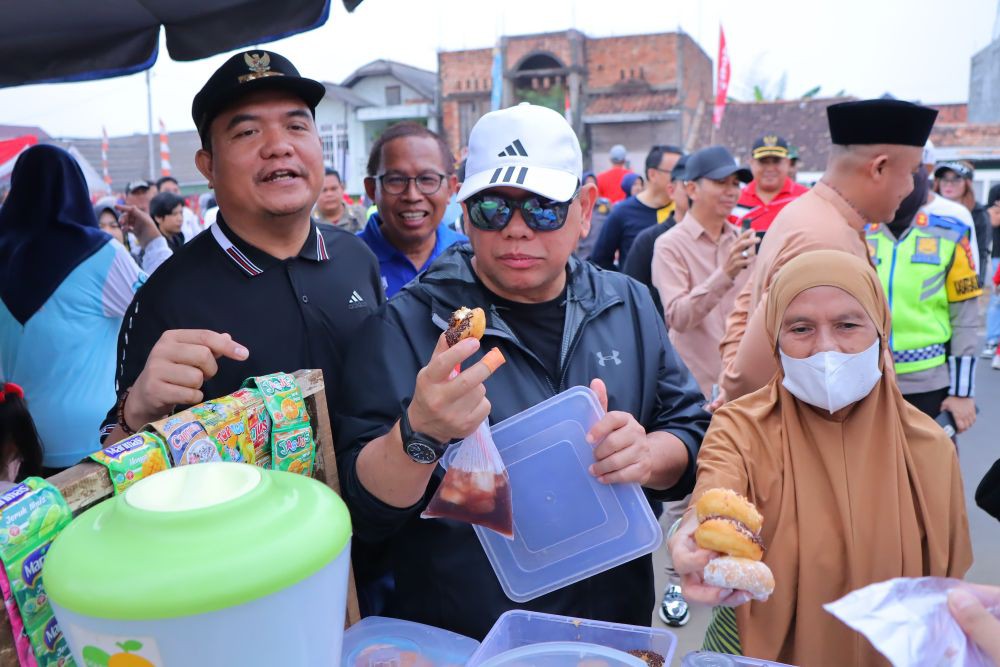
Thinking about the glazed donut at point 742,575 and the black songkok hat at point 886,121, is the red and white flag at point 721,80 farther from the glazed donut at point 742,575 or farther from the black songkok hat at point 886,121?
the glazed donut at point 742,575

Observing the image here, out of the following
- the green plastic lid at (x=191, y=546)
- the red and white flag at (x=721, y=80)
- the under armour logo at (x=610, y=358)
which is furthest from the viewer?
the red and white flag at (x=721, y=80)

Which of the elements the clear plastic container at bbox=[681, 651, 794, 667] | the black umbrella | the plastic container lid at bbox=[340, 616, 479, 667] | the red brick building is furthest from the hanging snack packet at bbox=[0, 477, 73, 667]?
the red brick building

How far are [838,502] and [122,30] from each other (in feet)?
10.5

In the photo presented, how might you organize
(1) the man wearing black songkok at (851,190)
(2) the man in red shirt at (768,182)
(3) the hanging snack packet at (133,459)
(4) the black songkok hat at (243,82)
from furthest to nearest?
(2) the man in red shirt at (768,182)
(1) the man wearing black songkok at (851,190)
(4) the black songkok hat at (243,82)
(3) the hanging snack packet at (133,459)

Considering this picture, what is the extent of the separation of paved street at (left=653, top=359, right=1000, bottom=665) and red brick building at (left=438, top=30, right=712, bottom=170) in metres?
22.6

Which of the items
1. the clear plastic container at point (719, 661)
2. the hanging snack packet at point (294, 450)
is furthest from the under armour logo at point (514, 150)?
the clear plastic container at point (719, 661)

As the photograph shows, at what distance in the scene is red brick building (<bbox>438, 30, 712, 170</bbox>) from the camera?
96.6 feet

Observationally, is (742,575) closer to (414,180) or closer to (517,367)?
(517,367)

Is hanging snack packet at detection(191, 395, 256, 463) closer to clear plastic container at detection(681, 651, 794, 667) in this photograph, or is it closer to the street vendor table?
the street vendor table

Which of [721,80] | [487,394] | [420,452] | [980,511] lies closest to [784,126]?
[721,80]

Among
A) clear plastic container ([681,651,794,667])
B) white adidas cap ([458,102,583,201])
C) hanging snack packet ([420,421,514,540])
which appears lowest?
clear plastic container ([681,651,794,667])

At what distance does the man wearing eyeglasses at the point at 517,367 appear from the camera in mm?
1557

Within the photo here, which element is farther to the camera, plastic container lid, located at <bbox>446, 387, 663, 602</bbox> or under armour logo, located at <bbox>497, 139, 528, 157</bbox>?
under armour logo, located at <bbox>497, 139, 528, 157</bbox>

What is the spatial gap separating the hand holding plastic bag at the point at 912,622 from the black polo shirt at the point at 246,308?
1.35 metres
